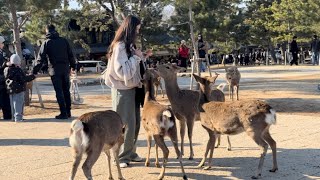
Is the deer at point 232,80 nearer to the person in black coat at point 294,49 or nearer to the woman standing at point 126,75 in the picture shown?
the woman standing at point 126,75

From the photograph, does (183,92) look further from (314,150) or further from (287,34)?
(287,34)

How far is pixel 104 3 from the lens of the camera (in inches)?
1216

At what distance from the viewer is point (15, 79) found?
11320 mm

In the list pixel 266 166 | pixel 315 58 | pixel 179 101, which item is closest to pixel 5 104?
pixel 179 101

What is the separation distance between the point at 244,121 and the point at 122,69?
5.48 ft

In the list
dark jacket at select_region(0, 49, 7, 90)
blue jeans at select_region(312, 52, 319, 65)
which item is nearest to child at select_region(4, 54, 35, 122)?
dark jacket at select_region(0, 49, 7, 90)

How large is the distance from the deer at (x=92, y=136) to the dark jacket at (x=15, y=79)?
5.76 meters

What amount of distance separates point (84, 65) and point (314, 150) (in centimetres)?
3611

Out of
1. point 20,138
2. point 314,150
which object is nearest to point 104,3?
point 20,138

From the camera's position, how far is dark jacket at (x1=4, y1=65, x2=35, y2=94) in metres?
11.3

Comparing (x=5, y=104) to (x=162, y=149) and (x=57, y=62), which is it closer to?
(x=57, y=62)

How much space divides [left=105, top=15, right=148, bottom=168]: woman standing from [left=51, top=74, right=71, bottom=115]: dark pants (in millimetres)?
4874

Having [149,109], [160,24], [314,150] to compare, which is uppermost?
[160,24]

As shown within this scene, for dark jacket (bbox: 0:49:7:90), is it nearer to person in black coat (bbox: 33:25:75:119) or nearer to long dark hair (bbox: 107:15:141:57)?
person in black coat (bbox: 33:25:75:119)
